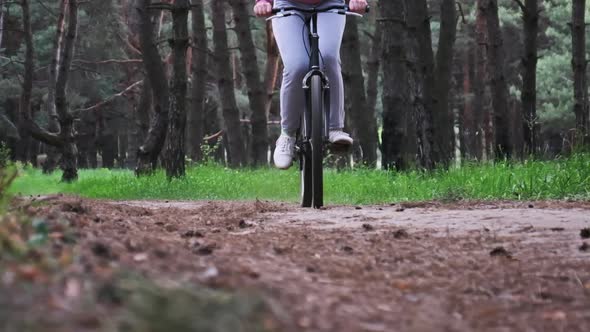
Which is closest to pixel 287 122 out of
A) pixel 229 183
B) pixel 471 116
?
pixel 229 183

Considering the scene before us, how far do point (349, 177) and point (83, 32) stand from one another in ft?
97.4

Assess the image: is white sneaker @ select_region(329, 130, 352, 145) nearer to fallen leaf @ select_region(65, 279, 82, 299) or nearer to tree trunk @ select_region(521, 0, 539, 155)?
fallen leaf @ select_region(65, 279, 82, 299)

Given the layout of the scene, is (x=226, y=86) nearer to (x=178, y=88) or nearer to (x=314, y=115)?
(x=178, y=88)

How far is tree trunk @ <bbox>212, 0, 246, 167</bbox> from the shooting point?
26.4 metres

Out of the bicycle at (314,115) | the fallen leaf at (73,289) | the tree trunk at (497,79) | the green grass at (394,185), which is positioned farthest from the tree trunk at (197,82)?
the fallen leaf at (73,289)

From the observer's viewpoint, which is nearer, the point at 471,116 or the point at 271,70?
the point at 271,70

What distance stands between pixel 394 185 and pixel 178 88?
5.03 m

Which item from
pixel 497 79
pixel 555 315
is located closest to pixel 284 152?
pixel 555 315

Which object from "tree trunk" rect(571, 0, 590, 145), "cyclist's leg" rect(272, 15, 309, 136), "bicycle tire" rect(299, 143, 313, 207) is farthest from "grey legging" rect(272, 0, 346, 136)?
"tree trunk" rect(571, 0, 590, 145)

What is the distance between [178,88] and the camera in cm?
1592

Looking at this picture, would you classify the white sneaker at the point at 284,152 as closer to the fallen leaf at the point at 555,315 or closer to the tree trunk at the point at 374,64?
the fallen leaf at the point at 555,315

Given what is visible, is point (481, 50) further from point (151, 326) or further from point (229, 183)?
point (151, 326)

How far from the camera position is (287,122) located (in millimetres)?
9133

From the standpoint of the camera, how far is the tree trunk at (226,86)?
26.4 meters
